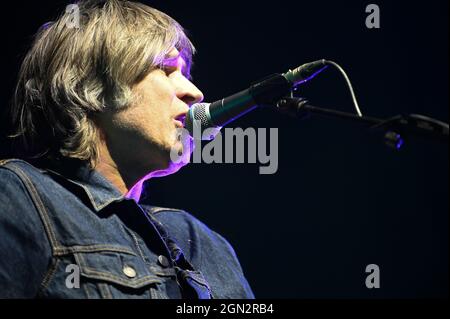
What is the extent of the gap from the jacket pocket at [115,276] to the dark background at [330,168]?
1.16 m

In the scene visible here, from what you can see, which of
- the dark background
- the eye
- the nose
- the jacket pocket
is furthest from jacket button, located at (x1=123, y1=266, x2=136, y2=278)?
the dark background

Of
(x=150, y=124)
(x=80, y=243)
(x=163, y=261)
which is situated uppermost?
(x=150, y=124)

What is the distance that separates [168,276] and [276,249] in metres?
1.20

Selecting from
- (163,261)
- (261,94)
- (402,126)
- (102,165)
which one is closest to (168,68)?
(102,165)

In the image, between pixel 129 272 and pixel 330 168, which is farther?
pixel 330 168

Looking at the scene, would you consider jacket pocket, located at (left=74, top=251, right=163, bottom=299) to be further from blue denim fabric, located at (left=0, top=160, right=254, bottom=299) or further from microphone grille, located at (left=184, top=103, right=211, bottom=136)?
microphone grille, located at (left=184, top=103, right=211, bottom=136)

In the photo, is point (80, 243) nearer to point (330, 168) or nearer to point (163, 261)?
point (163, 261)

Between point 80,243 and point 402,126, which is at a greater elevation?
point 402,126

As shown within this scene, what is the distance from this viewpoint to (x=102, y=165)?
1.87 m

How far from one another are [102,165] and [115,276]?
432 mm

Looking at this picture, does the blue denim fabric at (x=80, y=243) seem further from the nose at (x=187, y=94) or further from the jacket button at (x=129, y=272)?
the nose at (x=187, y=94)

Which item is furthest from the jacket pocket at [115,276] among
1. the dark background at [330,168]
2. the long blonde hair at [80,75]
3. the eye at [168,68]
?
the dark background at [330,168]

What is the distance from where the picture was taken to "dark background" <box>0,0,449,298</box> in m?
2.81
